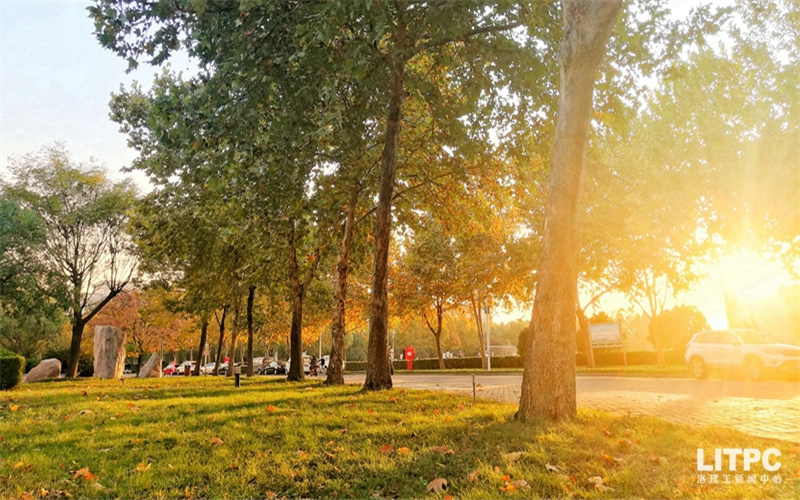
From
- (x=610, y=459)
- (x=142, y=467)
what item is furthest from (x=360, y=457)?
(x=610, y=459)

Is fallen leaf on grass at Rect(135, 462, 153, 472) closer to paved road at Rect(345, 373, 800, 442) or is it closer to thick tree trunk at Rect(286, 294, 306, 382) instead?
paved road at Rect(345, 373, 800, 442)

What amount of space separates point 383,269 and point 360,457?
8.75m

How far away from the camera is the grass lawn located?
410 cm

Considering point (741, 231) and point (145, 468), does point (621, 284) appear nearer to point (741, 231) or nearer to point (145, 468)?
point (741, 231)

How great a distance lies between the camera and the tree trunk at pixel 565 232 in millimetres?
6875

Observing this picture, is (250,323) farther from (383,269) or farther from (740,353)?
(740,353)

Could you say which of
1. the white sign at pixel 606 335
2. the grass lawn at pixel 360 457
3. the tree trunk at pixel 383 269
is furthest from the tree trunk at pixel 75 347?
the white sign at pixel 606 335

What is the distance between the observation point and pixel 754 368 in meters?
16.2

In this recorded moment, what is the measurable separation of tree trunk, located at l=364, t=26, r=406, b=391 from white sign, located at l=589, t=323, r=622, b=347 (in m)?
24.5

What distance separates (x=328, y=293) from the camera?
31.7 metres

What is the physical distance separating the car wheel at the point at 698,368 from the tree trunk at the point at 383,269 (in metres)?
11.4

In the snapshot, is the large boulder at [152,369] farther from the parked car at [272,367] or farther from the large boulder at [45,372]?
the parked car at [272,367]

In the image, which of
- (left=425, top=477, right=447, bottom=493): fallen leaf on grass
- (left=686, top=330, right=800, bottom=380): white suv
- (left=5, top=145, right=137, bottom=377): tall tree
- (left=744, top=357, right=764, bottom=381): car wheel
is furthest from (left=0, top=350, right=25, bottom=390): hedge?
(left=744, top=357, right=764, bottom=381): car wheel

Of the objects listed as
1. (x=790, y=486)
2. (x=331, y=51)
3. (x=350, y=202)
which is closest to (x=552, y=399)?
(x=790, y=486)
